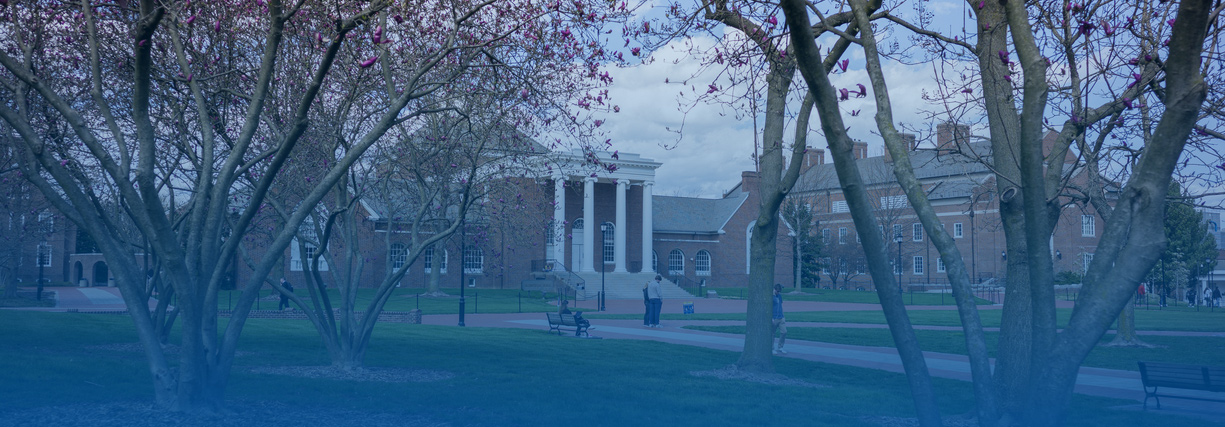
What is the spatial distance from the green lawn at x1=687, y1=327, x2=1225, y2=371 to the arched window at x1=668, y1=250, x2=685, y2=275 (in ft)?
129

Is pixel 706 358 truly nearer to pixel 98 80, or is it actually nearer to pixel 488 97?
pixel 488 97

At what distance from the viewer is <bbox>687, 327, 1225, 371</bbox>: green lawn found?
657 inches

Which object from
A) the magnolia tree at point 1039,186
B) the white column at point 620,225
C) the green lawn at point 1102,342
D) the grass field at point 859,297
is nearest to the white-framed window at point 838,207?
the grass field at point 859,297

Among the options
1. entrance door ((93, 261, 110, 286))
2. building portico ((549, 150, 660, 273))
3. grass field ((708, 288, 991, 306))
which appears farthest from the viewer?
entrance door ((93, 261, 110, 286))

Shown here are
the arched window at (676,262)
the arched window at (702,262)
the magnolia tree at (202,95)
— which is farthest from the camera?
the arched window at (702,262)

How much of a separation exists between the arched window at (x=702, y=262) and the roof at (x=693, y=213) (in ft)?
5.49

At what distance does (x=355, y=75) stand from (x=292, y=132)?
4298mm

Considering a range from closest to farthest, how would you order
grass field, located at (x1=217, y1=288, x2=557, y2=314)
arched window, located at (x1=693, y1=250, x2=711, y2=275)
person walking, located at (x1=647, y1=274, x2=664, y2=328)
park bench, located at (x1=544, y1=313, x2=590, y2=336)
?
park bench, located at (x1=544, y1=313, x2=590, y2=336) < person walking, located at (x1=647, y1=274, x2=664, y2=328) < grass field, located at (x1=217, y1=288, x2=557, y2=314) < arched window, located at (x1=693, y1=250, x2=711, y2=275)

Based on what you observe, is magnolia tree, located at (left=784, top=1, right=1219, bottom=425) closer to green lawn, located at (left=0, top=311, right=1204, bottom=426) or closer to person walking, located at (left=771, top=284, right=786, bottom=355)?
green lawn, located at (left=0, top=311, right=1204, bottom=426)

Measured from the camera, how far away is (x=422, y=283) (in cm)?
5431

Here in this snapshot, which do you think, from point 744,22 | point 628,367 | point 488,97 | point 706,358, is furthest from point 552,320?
point 744,22

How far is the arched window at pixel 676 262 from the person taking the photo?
64.4 m

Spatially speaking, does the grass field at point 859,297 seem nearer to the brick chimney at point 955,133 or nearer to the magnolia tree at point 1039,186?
the brick chimney at point 955,133

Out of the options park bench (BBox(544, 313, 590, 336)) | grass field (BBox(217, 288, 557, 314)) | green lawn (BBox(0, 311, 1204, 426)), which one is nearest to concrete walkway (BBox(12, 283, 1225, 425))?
park bench (BBox(544, 313, 590, 336))
